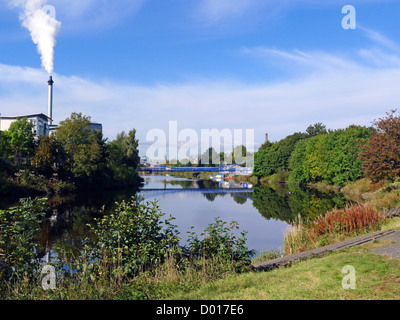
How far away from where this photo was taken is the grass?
6.04 metres

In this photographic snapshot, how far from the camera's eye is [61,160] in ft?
161

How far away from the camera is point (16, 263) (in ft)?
24.0

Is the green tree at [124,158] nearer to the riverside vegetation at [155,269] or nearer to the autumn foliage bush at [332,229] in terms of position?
the autumn foliage bush at [332,229]

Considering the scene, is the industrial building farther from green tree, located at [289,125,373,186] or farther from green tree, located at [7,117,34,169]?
green tree, located at [289,125,373,186]

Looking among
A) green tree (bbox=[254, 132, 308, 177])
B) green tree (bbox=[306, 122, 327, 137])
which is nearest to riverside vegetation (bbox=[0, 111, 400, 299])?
green tree (bbox=[254, 132, 308, 177])

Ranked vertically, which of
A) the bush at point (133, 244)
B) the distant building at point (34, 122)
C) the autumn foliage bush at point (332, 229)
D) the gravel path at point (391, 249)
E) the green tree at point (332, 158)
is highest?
the distant building at point (34, 122)

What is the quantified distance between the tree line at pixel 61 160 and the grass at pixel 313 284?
3432cm

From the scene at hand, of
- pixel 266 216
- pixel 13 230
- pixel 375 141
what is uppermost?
pixel 375 141

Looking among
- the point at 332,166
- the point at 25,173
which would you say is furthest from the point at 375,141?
the point at 25,173

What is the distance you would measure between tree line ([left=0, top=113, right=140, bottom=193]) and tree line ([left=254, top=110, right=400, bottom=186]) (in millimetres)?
33178

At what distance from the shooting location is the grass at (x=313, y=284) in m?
6.04

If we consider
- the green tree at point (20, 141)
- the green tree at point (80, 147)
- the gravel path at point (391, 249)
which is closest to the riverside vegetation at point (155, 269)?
the gravel path at point (391, 249)
